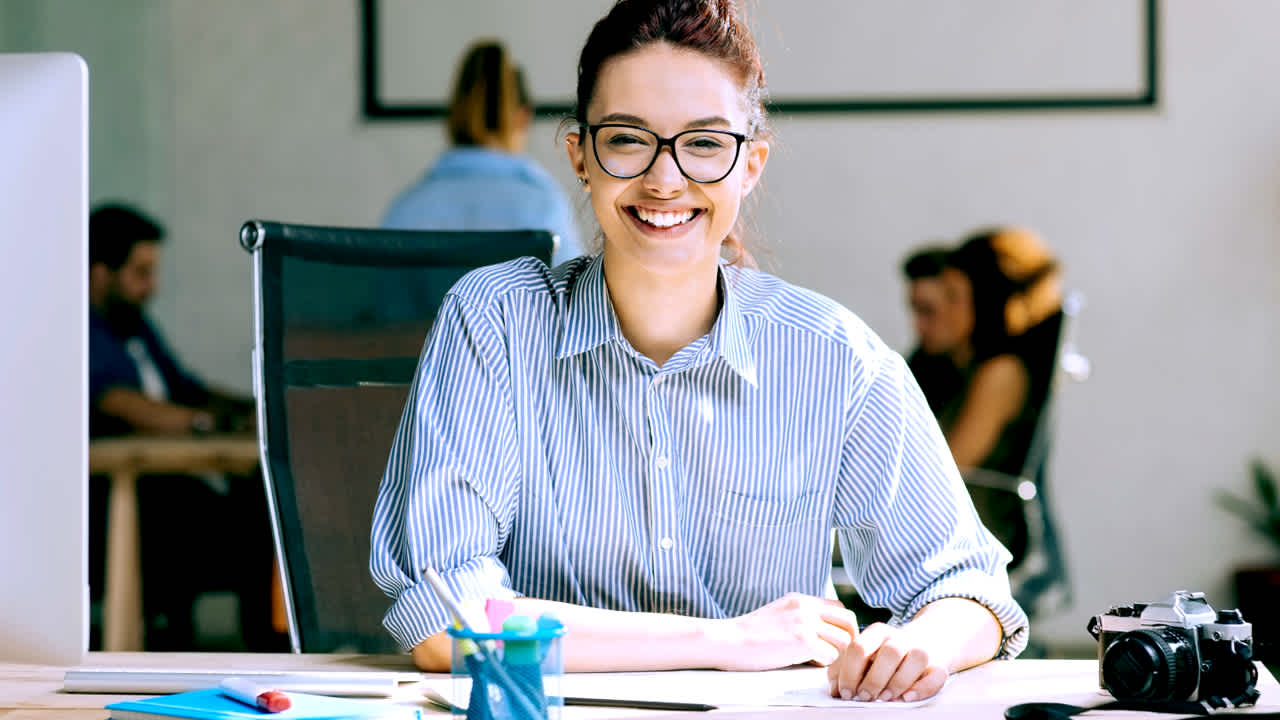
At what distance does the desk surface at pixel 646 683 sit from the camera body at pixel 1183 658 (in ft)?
0.08

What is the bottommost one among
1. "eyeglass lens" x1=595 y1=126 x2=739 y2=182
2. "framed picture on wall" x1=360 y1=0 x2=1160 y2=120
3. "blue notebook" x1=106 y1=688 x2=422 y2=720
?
"blue notebook" x1=106 y1=688 x2=422 y2=720

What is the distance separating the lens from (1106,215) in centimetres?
428

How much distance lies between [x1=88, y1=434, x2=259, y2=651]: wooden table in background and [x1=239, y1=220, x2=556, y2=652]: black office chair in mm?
A: 1542

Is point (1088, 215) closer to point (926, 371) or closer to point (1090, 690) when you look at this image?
point (926, 371)

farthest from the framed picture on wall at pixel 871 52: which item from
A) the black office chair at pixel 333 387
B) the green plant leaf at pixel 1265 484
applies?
the black office chair at pixel 333 387

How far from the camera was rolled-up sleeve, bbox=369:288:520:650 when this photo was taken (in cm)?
122

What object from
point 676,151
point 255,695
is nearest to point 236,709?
point 255,695

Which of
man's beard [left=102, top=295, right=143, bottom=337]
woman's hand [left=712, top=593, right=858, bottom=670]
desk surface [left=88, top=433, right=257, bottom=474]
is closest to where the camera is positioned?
woman's hand [left=712, top=593, right=858, bottom=670]

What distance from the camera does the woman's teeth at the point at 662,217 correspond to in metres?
1.34

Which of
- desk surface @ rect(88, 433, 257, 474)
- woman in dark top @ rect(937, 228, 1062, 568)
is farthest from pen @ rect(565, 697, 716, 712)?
desk surface @ rect(88, 433, 257, 474)

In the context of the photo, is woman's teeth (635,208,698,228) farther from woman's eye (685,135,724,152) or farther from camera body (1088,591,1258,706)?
camera body (1088,591,1258,706)

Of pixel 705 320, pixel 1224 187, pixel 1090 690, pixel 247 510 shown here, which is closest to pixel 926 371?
pixel 1224 187

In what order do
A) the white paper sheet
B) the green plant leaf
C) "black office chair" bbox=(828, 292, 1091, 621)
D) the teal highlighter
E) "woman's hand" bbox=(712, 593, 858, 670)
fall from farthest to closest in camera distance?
the green plant leaf, "black office chair" bbox=(828, 292, 1091, 621), "woman's hand" bbox=(712, 593, 858, 670), the white paper sheet, the teal highlighter

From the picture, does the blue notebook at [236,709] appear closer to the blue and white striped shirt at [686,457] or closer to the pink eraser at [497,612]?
the pink eraser at [497,612]
